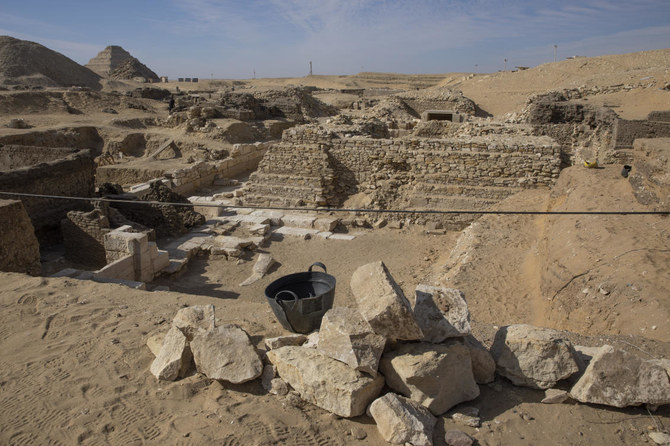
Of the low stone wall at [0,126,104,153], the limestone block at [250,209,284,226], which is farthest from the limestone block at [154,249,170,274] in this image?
the low stone wall at [0,126,104,153]

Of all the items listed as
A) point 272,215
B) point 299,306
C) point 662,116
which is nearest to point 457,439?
point 299,306

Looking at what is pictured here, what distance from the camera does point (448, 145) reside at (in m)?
10.3

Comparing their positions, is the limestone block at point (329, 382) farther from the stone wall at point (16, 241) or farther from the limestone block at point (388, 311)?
the stone wall at point (16, 241)

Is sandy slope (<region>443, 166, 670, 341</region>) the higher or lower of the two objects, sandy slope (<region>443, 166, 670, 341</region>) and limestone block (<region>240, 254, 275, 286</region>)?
the higher

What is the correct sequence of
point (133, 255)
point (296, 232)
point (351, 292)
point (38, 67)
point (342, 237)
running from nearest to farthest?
1. point (351, 292)
2. point (133, 255)
3. point (342, 237)
4. point (296, 232)
5. point (38, 67)

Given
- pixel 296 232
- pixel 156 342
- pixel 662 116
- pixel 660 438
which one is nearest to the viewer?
pixel 660 438

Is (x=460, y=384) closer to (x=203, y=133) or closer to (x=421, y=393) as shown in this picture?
(x=421, y=393)

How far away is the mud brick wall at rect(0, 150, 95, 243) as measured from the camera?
8172 millimetres

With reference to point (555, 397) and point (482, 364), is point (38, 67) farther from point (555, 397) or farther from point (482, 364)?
point (555, 397)

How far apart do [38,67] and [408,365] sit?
160 ft

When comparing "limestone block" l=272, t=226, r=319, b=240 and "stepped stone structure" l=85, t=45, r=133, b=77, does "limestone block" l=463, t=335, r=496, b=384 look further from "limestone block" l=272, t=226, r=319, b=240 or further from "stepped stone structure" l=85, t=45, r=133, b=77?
"stepped stone structure" l=85, t=45, r=133, b=77

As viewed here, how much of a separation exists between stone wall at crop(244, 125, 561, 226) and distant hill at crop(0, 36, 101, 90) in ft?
112

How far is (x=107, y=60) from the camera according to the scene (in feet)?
188

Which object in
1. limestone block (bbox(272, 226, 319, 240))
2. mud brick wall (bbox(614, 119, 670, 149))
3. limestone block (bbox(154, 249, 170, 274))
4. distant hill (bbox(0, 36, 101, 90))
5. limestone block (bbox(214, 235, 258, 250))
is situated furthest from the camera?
distant hill (bbox(0, 36, 101, 90))
